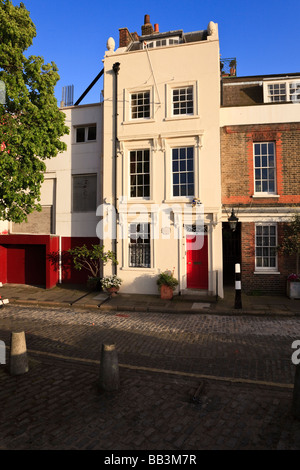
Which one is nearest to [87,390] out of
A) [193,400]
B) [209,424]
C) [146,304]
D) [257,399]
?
[193,400]

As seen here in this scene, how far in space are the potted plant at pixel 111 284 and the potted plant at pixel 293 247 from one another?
22.5 feet

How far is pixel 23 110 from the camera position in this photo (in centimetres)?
1092

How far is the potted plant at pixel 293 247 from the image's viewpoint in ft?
38.0

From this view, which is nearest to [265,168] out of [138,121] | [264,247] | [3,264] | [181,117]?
[264,247]

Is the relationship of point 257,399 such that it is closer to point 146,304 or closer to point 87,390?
point 87,390

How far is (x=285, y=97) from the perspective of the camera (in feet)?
43.3

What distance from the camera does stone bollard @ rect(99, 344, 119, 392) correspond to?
4.89 metres

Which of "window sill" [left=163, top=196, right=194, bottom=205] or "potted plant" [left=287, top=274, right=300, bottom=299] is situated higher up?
"window sill" [left=163, top=196, right=194, bottom=205]

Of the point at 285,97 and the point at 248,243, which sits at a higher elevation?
the point at 285,97

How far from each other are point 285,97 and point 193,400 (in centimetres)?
1325

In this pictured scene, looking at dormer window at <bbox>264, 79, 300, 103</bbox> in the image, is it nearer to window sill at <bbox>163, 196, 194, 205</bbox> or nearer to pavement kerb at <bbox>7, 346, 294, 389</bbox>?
window sill at <bbox>163, 196, 194, 205</bbox>

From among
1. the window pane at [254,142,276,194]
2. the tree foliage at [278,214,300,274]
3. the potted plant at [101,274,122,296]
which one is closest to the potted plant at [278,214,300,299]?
the tree foliage at [278,214,300,274]

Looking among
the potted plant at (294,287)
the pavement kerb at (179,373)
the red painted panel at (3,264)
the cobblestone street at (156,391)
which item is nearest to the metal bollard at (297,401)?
the cobblestone street at (156,391)

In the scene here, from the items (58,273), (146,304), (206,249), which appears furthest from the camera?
(58,273)
